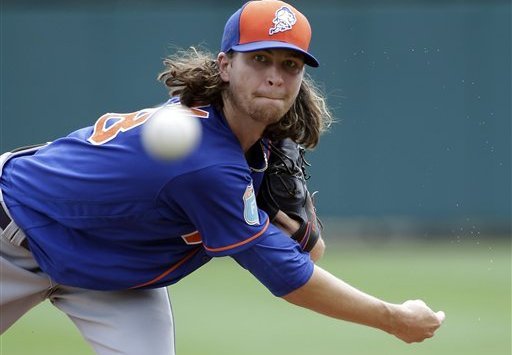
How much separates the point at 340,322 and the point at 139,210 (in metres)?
5.49

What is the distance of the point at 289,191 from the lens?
515cm

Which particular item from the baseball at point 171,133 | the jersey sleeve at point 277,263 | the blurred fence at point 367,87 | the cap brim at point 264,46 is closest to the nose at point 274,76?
the cap brim at point 264,46

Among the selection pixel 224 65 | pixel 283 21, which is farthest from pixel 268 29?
pixel 224 65

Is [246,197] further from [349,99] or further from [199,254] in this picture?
[349,99]

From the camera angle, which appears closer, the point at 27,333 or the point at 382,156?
the point at 27,333

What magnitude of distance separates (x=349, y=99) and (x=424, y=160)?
4.68ft

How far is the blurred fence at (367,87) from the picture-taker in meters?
15.4

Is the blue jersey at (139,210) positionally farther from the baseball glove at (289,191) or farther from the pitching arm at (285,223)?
the pitching arm at (285,223)

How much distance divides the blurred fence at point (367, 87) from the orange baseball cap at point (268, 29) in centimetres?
1066

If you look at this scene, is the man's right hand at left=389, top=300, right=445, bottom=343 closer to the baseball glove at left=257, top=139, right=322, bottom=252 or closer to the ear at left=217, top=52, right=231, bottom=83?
the baseball glove at left=257, top=139, right=322, bottom=252

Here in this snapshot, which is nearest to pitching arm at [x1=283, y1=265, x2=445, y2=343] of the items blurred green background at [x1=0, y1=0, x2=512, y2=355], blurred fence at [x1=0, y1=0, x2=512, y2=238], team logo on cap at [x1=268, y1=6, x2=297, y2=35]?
team logo on cap at [x1=268, y1=6, x2=297, y2=35]

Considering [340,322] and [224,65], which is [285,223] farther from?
[340,322]

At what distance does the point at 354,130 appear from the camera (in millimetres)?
15477

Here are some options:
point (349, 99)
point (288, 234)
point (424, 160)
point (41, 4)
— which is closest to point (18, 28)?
point (41, 4)
